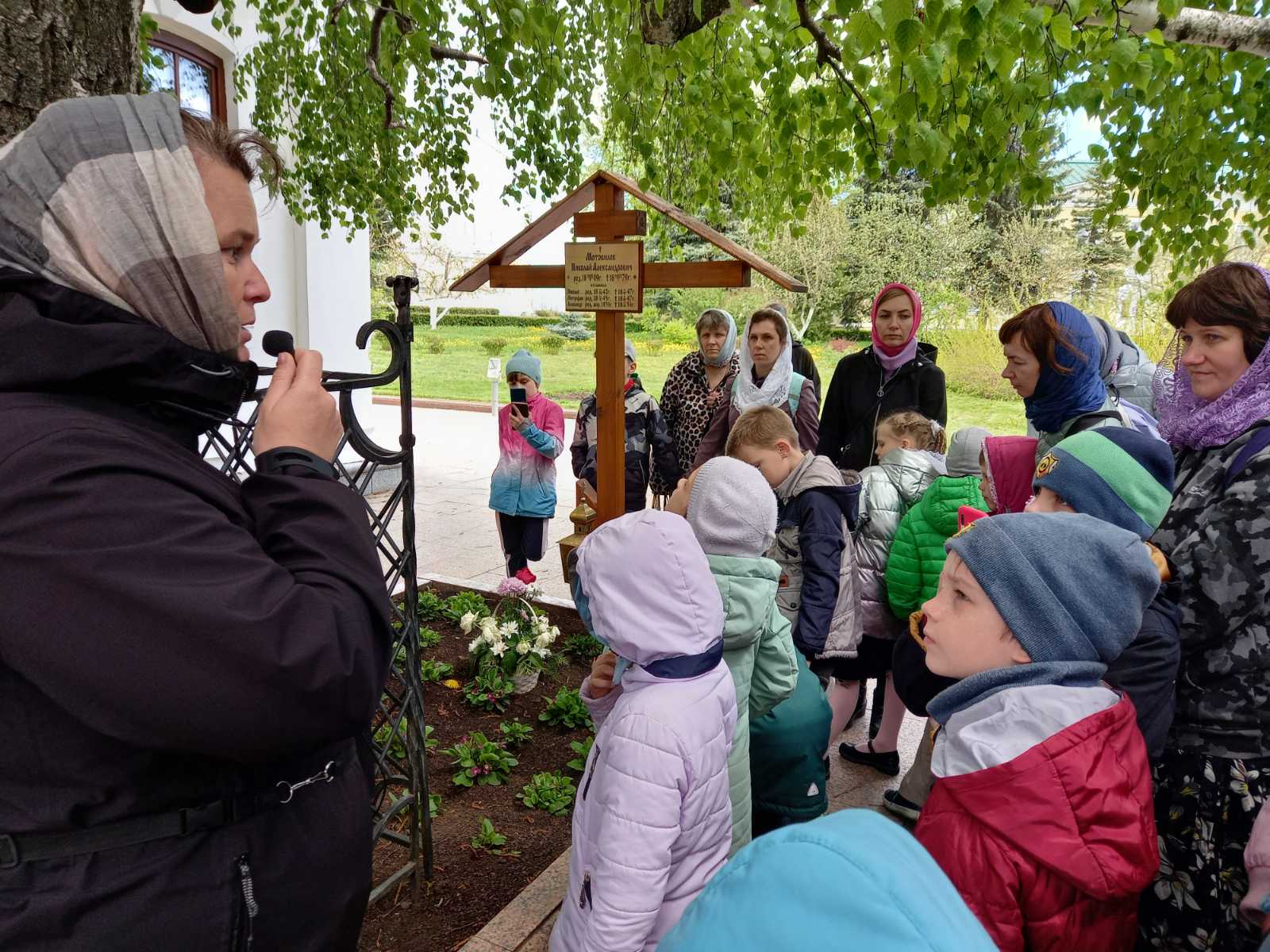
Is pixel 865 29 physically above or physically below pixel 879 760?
above

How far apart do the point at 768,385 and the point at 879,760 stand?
1955mm

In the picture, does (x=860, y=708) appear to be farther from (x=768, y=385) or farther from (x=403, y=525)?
(x=403, y=525)

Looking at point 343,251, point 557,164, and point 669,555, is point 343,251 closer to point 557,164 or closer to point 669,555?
point 557,164

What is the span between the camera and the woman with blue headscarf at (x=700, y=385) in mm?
4852

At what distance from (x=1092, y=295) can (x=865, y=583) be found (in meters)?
22.3

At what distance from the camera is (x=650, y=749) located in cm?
166

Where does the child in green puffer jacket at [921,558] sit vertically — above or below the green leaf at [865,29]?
below

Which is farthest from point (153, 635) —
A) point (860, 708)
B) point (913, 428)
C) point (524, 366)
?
point (524, 366)

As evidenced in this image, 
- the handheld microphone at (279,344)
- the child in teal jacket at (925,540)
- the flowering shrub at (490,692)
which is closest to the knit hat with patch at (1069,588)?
the handheld microphone at (279,344)

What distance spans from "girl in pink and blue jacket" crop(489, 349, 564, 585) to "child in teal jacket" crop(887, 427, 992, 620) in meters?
2.56

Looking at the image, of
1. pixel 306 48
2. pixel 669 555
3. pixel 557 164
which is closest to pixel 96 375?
pixel 669 555

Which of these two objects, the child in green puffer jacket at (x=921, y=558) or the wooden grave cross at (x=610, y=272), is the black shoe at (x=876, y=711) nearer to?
the child in green puffer jacket at (x=921, y=558)

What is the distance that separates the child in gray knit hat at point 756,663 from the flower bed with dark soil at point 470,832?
0.80m

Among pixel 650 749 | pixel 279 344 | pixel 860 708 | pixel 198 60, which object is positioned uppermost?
pixel 198 60
